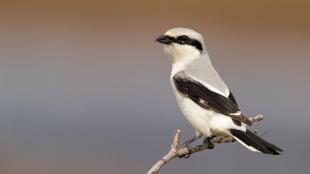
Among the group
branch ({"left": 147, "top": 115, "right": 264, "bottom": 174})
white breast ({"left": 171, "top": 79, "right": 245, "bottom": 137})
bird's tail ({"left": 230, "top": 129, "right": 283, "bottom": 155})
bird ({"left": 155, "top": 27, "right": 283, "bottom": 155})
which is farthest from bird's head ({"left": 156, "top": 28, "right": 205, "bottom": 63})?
bird's tail ({"left": 230, "top": 129, "right": 283, "bottom": 155})

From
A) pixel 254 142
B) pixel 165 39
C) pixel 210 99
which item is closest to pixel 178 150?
pixel 254 142

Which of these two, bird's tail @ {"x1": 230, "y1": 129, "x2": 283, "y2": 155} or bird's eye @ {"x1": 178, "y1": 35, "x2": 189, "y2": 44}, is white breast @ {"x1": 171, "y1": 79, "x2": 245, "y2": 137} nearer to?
bird's tail @ {"x1": 230, "y1": 129, "x2": 283, "y2": 155}

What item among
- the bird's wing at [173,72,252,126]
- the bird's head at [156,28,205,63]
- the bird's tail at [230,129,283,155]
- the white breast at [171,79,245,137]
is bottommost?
the bird's tail at [230,129,283,155]

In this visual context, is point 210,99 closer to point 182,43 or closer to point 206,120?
point 206,120

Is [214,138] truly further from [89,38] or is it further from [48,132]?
[89,38]

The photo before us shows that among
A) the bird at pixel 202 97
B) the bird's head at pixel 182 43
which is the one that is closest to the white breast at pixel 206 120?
the bird at pixel 202 97

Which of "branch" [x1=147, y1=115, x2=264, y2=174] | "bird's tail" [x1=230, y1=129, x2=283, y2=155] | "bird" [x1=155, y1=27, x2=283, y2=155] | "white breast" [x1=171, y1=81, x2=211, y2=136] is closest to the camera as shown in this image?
"branch" [x1=147, y1=115, x2=264, y2=174]

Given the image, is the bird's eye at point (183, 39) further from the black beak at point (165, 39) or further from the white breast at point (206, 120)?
the white breast at point (206, 120)

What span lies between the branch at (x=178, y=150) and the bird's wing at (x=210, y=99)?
0.08 metres

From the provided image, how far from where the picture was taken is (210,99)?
14.8 feet

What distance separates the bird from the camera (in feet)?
14.3

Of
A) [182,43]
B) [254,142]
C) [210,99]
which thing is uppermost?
[182,43]

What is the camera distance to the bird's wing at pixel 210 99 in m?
4.43

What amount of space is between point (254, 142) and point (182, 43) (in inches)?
33.7
